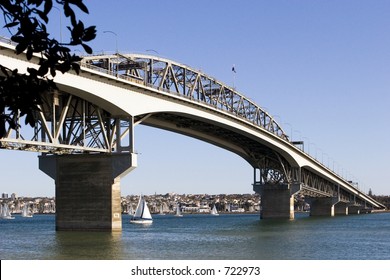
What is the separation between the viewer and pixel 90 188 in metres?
61.0

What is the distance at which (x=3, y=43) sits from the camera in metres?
44.3

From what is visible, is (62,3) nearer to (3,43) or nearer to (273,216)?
(3,43)

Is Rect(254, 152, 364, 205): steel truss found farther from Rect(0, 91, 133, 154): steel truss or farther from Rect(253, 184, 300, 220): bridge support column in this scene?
Rect(0, 91, 133, 154): steel truss

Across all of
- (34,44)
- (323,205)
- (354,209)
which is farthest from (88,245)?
(354,209)

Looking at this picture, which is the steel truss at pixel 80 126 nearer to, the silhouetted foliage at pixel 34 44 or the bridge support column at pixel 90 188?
the bridge support column at pixel 90 188

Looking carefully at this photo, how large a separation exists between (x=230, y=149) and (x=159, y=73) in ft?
137

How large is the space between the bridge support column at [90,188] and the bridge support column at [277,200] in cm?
6763

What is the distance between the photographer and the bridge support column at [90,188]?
2373 inches

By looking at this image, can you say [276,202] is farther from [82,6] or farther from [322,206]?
[82,6]

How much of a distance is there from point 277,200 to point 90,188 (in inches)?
2806

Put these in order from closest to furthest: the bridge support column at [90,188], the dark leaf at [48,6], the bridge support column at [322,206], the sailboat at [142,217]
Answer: the dark leaf at [48,6]
the bridge support column at [90,188]
the sailboat at [142,217]
the bridge support column at [322,206]

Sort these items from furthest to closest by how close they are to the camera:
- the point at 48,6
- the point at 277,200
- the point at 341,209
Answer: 1. the point at 341,209
2. the point at 277,200
3. the point at 48,6

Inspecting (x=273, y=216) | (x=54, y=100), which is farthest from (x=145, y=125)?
(x=273, y=216)

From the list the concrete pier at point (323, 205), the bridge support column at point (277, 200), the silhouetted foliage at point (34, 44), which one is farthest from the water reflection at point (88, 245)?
the concrete pier at point (323, 205)
